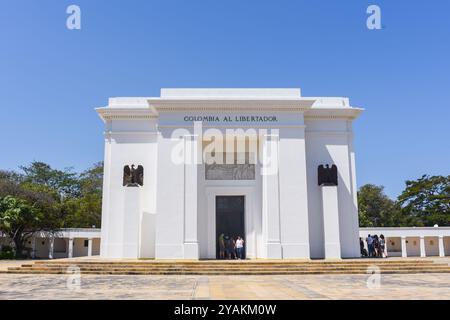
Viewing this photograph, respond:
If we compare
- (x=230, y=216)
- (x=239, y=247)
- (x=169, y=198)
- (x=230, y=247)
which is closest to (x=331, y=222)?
(x=239, y=247)

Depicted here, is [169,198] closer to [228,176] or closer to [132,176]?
[132,176]

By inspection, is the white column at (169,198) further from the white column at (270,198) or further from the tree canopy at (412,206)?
the tree canopy at (412,206)

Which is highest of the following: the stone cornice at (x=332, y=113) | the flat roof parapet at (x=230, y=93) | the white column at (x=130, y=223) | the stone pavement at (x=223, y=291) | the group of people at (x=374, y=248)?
the flat roof parapet at (x=230, y=93)

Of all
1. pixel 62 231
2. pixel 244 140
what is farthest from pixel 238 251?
pixel 62 231

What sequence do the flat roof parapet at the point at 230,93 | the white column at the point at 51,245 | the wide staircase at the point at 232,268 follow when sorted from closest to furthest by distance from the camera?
the wide staircase at the point at 232,268, the flat roof parapet at the point at 230,93, the white column at the point at 51,245

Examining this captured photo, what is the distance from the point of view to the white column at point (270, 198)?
20.1 meters

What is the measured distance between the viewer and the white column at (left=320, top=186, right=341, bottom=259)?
2092 cm

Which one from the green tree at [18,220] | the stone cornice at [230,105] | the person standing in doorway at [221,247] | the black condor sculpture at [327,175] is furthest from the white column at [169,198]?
the green tree at [18,220]

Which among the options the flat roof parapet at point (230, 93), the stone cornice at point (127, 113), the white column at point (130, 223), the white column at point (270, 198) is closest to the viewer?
the white column at point (270, 198)

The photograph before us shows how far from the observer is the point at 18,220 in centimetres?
2958

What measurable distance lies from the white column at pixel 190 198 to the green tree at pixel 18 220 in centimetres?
1531

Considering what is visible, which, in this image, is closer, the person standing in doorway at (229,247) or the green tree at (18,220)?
the person standing in doorway at (229,247)

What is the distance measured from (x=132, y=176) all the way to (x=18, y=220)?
13.0 metres
